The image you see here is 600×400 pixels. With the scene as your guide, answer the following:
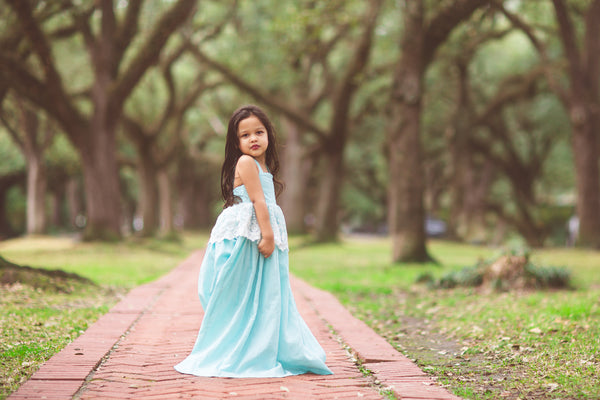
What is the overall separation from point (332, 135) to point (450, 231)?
7.15m

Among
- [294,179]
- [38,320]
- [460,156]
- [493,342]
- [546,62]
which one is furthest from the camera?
[294,179]

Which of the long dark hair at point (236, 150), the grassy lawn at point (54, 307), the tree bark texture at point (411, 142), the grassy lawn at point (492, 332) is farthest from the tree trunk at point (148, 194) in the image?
the long dark hair at point (236, 150)

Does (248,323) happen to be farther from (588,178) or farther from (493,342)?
(588,178)

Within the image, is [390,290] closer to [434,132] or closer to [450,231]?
[450,231]

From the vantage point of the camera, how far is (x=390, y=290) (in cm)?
895

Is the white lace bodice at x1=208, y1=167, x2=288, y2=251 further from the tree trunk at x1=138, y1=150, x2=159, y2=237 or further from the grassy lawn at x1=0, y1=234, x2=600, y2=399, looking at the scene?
the tree trunk at x1=138, y1=150, x2=159, y2=237

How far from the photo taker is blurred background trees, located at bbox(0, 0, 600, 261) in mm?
13266

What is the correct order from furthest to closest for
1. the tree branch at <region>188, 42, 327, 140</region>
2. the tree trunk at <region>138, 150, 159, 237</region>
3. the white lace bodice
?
the tree trunk at <region>138, 150, 159, 237</region>, the tree branch at <region>188, 42, 327, 140</region>, the white lace bodice

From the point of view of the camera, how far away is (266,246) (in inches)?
157

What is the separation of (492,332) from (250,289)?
2.88 meters

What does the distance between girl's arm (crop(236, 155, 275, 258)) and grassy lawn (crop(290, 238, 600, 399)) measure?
1.56 metres

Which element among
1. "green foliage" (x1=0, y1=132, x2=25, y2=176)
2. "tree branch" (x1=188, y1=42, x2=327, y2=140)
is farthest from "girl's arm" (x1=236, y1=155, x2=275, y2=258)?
"green foliage" (x1=0, y1=132, x2=25, y2=176)

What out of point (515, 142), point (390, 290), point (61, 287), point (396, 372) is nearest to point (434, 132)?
point (515, 142)

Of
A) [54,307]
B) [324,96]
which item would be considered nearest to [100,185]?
[54,307]
